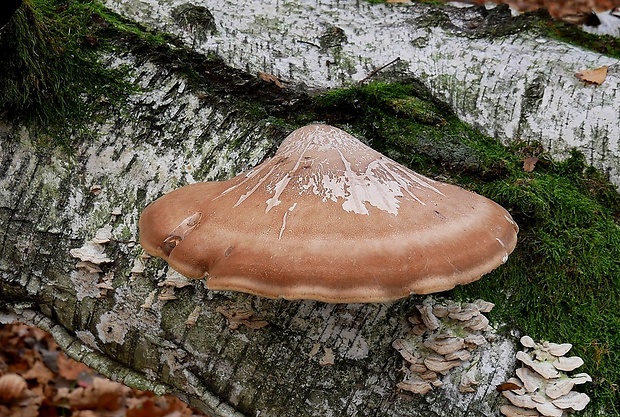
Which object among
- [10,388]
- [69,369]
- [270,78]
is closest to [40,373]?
[69,369]

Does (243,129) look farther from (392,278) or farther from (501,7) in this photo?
(501,7)

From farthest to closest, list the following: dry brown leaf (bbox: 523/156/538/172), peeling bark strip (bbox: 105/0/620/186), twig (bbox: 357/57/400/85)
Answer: twig (bbox: 357/57/400/85) → peeling bark strip (bbox: 105/0/620/186) → dry brown leaf (bbox: 523/156/538/172)

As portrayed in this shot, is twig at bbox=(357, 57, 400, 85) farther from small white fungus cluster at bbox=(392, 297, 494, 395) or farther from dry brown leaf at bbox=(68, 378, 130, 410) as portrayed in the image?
dry brown leaf at bbox=(68, 378, 130, 410)

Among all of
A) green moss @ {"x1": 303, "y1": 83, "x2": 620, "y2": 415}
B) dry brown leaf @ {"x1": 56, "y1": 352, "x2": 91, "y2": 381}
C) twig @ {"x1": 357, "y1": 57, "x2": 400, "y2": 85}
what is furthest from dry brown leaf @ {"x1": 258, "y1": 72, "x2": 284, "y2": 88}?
dry brown leaf @ {"x1": 56, "y1": 352, "x2": 91, "y2": 381}

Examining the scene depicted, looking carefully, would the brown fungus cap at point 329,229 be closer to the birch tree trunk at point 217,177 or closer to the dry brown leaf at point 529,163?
the birch tree trunk at point 217,177

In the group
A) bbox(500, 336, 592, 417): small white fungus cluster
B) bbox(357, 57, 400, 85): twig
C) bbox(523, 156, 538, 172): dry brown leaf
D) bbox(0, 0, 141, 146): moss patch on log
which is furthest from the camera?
bbox(357, 57, 400, 85): twig

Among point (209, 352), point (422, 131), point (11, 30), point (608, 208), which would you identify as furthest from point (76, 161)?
point (608, 208)
